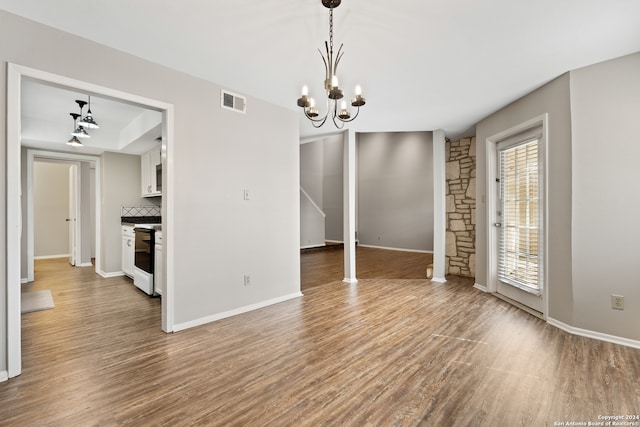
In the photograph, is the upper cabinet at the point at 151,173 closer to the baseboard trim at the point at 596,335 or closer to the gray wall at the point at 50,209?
the gray wall at the point at 50,209

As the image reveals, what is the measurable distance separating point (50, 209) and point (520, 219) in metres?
10.1

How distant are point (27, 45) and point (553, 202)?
4.86m

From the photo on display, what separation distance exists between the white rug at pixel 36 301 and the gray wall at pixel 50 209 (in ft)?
13.2

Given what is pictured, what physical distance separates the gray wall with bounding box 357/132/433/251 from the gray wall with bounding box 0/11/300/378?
5.52 m


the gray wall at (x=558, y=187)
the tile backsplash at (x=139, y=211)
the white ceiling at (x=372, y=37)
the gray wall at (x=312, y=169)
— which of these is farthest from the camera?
the gray wall at (x=312, y=169)

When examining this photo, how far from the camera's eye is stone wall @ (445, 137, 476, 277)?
5.26 metres

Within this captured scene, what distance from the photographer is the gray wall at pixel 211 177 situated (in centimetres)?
226

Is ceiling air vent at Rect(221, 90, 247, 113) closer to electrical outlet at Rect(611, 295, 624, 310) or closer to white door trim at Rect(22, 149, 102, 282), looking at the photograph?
white door trim at Rect(22, 149, 102, 282)

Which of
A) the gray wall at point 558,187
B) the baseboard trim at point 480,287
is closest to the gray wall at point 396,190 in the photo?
the baseboard trim at point 480,287

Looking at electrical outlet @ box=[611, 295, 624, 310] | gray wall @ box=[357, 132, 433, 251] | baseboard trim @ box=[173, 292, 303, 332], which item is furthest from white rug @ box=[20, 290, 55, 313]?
gray wall @ box=[357, 132, 433, 251]

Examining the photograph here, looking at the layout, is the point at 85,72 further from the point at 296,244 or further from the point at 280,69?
the point at 296,244

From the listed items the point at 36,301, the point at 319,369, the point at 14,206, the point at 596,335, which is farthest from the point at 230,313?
the point at 596,335

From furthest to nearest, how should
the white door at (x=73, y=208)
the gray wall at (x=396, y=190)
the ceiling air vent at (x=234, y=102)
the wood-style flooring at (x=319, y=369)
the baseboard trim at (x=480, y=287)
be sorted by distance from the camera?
the gray wall at (x=396, y=190)
the white door at (x=73, y=208)
the baseboard trim at (x=480, y=287)
the ceiling air vent at (x=234, y=102)
the wood-style flooring at (x=319, y=369)

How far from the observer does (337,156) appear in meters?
10.5
